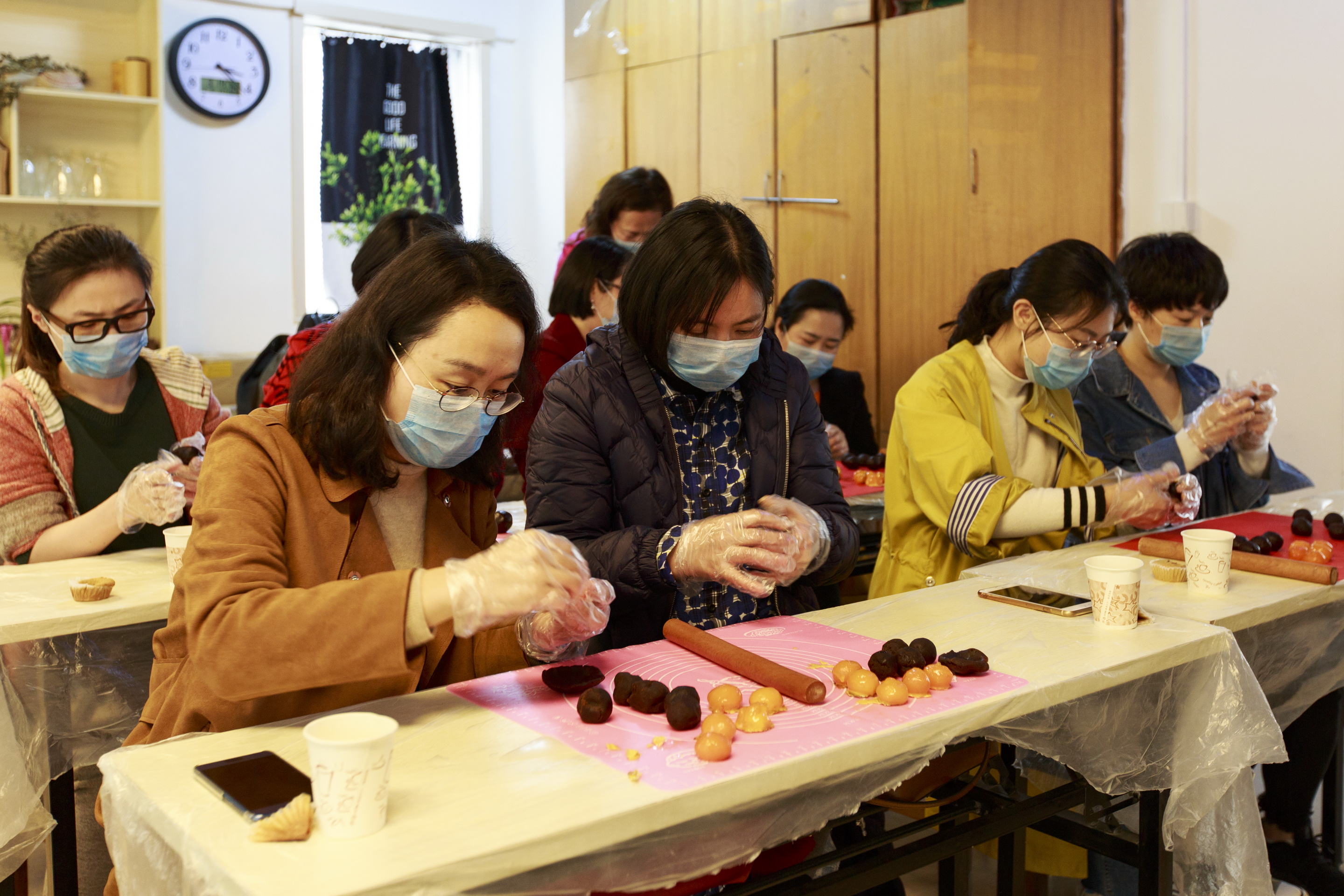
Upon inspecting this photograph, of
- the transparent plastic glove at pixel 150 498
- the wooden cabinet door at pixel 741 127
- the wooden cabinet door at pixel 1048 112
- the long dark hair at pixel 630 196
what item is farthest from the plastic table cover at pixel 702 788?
the wooden cabinet door at pixel 741 127

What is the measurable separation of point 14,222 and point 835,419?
11.9 feet

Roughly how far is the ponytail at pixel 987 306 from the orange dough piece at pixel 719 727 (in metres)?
1.47

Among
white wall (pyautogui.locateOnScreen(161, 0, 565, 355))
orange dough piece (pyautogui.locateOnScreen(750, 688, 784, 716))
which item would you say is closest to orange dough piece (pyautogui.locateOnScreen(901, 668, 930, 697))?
orange dough piece (pyautogui.locateOnScreen(750, 688, 784, 716))

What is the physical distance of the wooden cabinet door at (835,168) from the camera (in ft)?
14.5

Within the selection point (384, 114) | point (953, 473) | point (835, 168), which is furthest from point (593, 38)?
point (953, 473)

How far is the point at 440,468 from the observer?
5.14 ft

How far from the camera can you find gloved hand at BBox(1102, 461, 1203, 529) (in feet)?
7.22

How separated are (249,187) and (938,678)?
510 cm

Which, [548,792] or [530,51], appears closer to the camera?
[548,792]

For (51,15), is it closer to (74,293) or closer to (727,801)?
(74,293)

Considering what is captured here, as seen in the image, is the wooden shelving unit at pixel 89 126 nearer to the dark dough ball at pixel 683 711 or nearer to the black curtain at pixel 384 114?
the black curtain at pixel 384 114

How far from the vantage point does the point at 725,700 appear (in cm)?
129

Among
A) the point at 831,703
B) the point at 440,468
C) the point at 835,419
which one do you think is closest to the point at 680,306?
the point at 440,468

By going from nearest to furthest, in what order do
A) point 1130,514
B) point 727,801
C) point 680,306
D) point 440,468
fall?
1. point 727,801
2. point 440,468
3. point 680,306
4. point 1130,514
